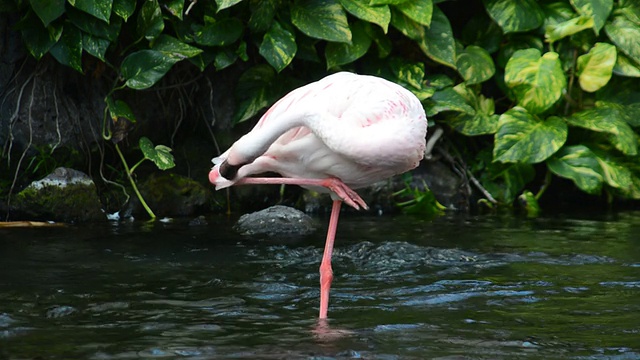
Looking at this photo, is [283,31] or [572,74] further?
[572,74]

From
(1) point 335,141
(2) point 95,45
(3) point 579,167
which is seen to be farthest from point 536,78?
(1) point 335,141

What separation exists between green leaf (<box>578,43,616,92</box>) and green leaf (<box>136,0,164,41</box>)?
9.55 ft

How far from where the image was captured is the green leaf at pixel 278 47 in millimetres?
6328

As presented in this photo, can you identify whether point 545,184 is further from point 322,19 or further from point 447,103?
point 322,19

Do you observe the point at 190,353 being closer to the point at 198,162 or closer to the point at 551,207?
the point at 198,162

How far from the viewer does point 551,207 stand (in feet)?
24.2

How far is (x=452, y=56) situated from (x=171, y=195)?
2.12 metres

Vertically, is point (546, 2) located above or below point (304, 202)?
above

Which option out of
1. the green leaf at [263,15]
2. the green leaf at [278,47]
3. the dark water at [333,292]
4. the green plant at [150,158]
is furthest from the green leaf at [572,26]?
the green plant at [150,158]

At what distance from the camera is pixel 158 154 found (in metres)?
Answer: 6.31

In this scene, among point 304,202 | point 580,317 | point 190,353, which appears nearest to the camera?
point 190,353

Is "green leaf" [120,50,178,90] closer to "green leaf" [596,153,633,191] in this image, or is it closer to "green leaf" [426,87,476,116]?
"green leaf" [426,87,476,116]

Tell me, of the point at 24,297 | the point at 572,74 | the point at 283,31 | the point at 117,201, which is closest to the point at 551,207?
the point at 572,74

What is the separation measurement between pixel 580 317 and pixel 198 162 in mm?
3754
